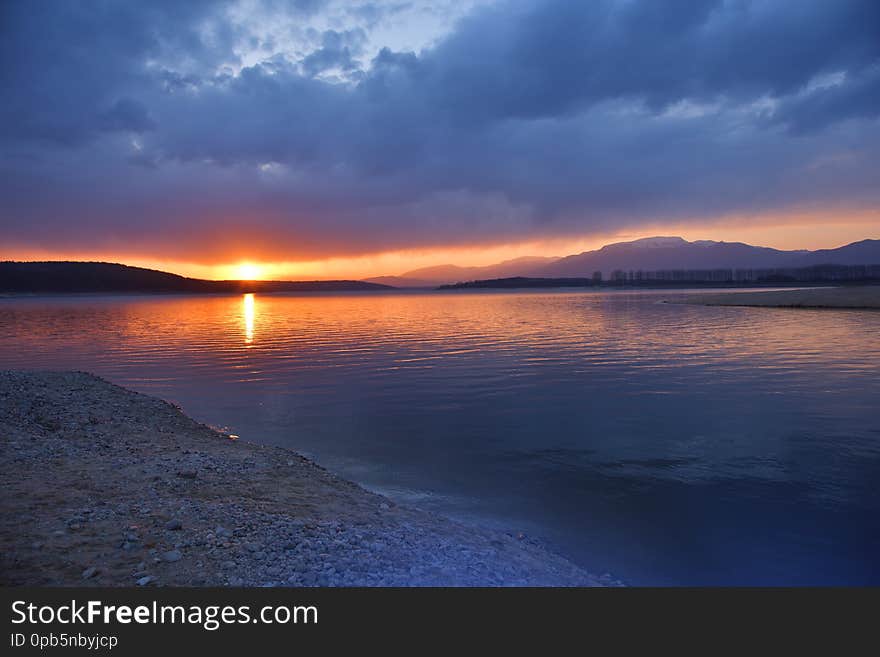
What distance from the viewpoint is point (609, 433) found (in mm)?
18312

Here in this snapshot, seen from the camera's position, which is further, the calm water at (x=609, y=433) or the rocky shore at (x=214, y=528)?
the calm water at (x=609, y=433)

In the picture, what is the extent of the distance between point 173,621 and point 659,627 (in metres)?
5.93

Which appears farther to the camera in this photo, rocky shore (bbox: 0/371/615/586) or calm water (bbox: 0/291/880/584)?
calm water (bbox: 0/291/880/584)

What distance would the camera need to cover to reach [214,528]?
847 centimetres

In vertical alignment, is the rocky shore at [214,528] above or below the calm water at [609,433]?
above

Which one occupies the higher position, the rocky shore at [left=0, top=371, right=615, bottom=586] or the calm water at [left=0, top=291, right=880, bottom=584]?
the rocky shore at [left=0, top=371, right=615, bottom=586]

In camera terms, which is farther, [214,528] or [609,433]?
[609,433]

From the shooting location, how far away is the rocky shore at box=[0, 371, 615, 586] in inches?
280

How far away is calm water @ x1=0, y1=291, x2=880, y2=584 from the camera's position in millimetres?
10797

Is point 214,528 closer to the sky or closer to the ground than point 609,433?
closer to the sky

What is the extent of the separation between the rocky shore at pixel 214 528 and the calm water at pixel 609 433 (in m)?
2.11

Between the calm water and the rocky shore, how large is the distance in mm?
2113

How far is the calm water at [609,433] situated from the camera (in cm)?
1080

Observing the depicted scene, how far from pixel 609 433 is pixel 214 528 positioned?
45.3 feet
